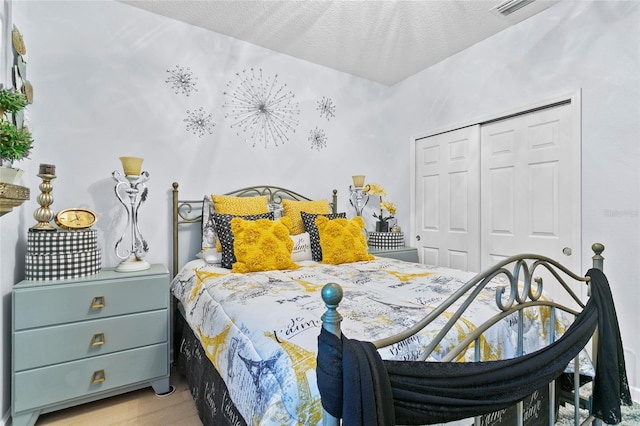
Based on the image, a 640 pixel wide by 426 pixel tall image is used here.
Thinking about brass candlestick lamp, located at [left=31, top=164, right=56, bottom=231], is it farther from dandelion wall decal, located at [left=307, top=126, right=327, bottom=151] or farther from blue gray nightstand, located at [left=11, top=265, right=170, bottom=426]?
dandelion wall decal, located at [left=307, top=126, right=327, bottom=151]

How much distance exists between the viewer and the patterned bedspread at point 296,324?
3.12 feet

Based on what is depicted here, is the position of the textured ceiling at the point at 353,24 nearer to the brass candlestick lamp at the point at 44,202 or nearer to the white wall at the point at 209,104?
the white wall at the point at 209,104

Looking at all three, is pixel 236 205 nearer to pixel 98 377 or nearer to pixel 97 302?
pixel 97 302

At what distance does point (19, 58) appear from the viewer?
1.86 m

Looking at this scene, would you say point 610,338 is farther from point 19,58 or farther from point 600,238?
point 19,58

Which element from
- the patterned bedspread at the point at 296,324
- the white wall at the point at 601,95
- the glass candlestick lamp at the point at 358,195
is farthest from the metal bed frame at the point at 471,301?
the glass candlestick lamp at the point at 358,195

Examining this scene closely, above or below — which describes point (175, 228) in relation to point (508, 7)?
below

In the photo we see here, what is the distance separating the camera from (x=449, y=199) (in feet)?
10.9

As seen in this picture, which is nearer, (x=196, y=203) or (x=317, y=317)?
(x=317, y=317)

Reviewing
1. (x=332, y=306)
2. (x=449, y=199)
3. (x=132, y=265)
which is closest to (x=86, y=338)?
(x=132, y=265)

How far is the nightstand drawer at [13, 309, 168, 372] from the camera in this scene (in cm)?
170

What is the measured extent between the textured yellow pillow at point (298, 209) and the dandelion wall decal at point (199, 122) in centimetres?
90

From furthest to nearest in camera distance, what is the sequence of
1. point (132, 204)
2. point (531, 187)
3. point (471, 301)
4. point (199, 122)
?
point (199, 122) → point (531, 187) → point (132, 204) → point (471, 301)

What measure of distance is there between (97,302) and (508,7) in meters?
3.44
